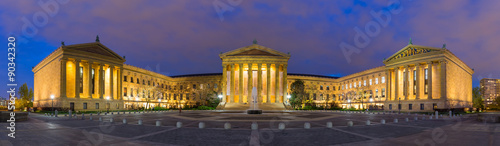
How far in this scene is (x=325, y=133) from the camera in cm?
1852

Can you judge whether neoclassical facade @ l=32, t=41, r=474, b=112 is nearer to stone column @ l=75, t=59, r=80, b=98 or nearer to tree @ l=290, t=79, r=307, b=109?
stone column @ l=75, t=59, r=80, b=98

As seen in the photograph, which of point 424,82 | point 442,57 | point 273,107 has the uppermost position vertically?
point 442,57

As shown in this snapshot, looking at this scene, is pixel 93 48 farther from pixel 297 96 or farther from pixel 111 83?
pixel 297 96

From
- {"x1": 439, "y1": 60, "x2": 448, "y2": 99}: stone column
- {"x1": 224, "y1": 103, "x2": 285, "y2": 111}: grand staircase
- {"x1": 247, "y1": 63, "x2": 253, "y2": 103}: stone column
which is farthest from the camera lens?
{"x1": 247, "y1": 63, "x2": 253, "y2": 103}: stone column

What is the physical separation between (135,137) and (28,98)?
111556mm

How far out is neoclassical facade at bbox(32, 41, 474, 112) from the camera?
63.8m

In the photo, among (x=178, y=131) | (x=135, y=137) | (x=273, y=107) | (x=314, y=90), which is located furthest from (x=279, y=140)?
(x=314, y=90)

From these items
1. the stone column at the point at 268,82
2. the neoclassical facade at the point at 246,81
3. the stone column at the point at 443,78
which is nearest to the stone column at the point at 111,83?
the neoclassical facade at the point at 246,81

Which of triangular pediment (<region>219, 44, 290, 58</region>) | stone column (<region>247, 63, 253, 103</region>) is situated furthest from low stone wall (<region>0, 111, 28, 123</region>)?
triangular pediment (<region>219, 44, 290, 58</region>)

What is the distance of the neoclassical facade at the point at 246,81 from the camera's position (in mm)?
63844

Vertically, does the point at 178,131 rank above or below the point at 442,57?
below

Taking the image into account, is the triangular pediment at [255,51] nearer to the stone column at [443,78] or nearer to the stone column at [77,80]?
the stone column at [443,78]

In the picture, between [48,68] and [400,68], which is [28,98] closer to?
[48,68]

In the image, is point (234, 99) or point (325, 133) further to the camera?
point (234, 99)
